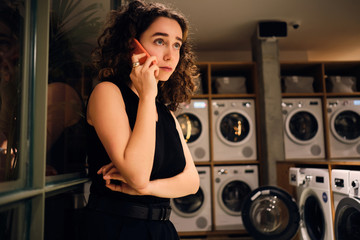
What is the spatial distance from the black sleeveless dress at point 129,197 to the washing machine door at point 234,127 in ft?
11.0

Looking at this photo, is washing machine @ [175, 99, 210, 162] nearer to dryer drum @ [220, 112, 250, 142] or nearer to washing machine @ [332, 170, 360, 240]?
dryer drum @ [220, 112, 250, 142]

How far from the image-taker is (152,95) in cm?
91

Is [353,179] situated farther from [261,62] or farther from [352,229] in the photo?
[261,62]

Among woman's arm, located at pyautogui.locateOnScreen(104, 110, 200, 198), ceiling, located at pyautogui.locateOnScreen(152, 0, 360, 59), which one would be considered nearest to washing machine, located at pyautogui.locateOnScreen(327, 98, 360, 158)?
ceiling, located at pyautogui.locateOnScreen(152, 0, 360, 59)

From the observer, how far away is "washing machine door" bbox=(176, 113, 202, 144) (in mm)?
4344

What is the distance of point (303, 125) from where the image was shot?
447cm

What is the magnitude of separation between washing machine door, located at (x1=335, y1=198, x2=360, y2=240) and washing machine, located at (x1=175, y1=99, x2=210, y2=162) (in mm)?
2101

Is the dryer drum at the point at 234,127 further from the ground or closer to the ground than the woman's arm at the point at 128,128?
further from the ground

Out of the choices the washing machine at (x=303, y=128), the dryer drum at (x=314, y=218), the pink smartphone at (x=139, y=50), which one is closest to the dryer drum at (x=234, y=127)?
the washing machine at (x=303, y=128)

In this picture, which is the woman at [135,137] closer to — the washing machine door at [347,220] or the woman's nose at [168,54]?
the woman's nose at [168,54]

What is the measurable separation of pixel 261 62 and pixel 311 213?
2.26 m

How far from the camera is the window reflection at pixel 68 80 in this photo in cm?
121

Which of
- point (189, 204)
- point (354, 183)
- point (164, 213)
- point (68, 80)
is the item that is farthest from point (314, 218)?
point (68, 80)

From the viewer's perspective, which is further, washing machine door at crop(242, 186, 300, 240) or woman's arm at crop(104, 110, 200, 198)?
washing machine door at crop(242, 186, 300, 240)
